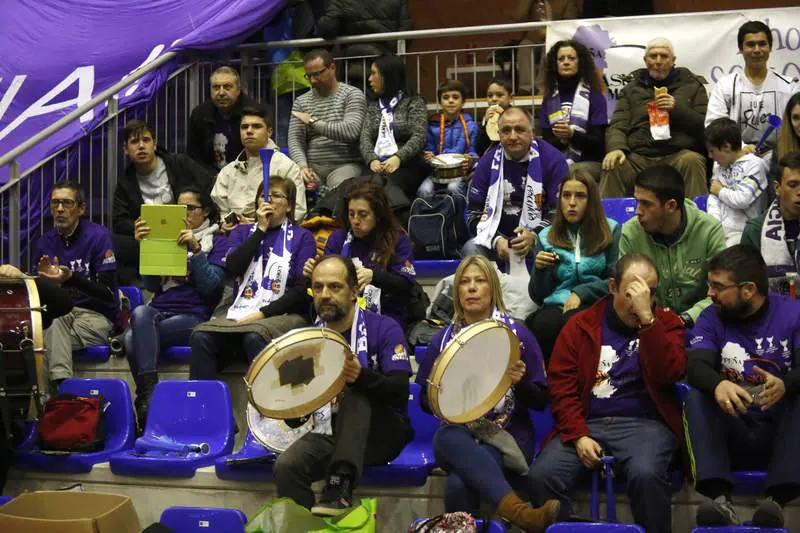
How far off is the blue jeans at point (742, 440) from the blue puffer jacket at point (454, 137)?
11.7 ft

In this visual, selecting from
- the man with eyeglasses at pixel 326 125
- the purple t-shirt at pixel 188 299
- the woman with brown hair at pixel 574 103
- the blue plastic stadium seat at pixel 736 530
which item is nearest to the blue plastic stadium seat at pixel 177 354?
the purple t-shirt at pixel 188 299

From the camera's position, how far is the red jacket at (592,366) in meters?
Answer: 5.12

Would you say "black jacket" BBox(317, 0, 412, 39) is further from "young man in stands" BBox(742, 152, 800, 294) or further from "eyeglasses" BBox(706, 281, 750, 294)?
"eyeglasses" BBox(706, 281, 750, 294)

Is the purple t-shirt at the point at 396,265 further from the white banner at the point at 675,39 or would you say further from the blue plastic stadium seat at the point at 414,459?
the white banner at the point at 675,39

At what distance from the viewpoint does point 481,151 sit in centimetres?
834

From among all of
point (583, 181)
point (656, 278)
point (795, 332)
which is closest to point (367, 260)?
point (583, 181)

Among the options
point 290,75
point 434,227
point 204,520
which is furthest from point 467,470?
point 290,75

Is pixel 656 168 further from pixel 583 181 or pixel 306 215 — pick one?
pixel 306 215

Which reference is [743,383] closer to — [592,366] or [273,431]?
[592,366]

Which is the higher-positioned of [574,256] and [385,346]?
[574,256]

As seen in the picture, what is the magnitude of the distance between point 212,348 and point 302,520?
1.75 metres

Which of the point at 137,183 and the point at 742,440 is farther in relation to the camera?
the point at 137,183

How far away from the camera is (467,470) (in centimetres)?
511

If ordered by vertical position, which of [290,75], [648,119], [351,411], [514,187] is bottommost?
[351,411]
